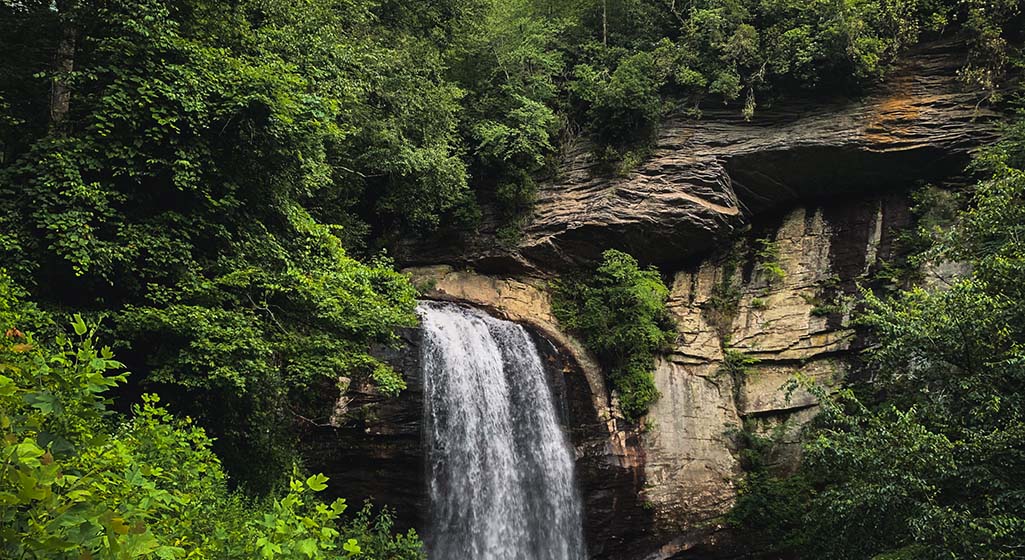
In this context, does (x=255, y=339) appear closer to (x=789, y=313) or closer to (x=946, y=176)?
(x=789, y=313)

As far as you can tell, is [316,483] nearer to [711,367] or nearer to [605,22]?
[711,367]

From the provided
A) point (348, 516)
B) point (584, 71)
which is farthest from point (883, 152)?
point (348, 516)

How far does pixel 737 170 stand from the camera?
15.9m

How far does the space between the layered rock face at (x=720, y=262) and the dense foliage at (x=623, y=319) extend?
34 centimetres

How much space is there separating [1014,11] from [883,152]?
3929 mm

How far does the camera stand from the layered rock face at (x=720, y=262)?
13.3 m

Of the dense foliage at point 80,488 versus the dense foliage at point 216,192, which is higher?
the dense foliage at point 216,192

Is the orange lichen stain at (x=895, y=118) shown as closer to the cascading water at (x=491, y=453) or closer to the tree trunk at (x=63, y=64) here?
the cascading water at (x=491, y=453)

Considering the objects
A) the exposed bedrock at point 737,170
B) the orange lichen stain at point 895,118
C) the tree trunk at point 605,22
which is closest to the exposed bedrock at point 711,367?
the exposed bedrock at point 737,170

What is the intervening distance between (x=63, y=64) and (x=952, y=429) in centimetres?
1188

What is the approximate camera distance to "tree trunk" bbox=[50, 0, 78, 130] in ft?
23.0

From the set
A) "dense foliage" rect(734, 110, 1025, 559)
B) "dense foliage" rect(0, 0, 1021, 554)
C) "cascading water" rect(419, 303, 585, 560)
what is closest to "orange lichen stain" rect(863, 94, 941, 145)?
"dense foliage" rect(0, 0, 1021, 554)

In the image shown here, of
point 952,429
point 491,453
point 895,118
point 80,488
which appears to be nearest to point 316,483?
point 80,488

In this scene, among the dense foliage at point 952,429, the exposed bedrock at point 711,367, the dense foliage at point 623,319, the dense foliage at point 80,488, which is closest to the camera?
the dense foliage at point 80,488
